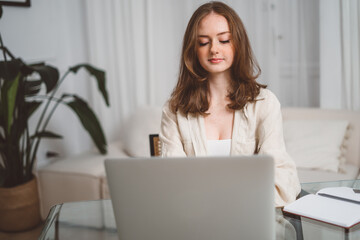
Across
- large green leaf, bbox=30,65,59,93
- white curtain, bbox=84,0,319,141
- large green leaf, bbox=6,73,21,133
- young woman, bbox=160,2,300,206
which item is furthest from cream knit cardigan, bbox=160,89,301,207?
white curtain, bbox=84,0,319,141

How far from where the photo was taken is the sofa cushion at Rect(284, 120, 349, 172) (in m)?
2.30

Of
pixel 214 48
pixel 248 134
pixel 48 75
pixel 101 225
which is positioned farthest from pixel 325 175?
pixel 48 75

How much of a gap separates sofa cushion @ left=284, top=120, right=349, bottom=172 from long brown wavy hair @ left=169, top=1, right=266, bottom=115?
39.8 inches

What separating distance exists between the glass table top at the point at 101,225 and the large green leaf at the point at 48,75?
0.91 meters

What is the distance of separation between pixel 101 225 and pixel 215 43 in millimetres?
722

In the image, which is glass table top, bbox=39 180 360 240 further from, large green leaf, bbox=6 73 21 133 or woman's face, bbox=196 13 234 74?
large green leaf, bbox=6 73 21 133

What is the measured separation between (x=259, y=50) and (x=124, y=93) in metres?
1.15

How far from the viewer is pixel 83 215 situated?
1.37 metres

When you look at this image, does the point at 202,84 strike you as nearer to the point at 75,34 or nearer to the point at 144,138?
the point at 144,138

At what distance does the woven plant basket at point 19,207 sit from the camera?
2494 millimetres

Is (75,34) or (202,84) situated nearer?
(202,84)

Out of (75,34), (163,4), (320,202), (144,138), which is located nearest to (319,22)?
(163,4)

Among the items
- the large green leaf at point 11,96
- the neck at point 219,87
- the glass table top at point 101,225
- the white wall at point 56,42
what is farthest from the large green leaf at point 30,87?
the neck at point 219,87

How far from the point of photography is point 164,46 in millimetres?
3119
